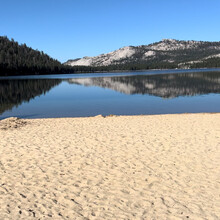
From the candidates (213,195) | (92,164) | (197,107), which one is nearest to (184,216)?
(213,195)

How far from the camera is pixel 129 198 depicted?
8797mm

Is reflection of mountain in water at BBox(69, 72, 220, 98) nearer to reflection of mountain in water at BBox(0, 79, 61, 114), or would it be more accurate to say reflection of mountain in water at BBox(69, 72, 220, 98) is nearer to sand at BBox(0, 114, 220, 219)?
reflection of mountain in water at BBox(0, 79, 61, 114)

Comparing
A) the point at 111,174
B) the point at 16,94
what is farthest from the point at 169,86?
the point at 111,174

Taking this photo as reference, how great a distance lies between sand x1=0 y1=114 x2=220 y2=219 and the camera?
8086 mm

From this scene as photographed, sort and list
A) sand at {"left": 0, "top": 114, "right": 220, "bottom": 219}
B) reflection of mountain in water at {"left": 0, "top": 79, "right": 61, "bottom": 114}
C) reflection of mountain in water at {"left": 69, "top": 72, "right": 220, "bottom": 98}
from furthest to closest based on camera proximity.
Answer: reflection of mountain in water at {"left": 69, "top": 72, "right": 220, "bottom": 98}, reflection of mountain in water at {"left": 0, "top": 79, "right": 61, "bottom": 114}, sand at {"left": 0, "top": 114, "right": 220, "bottom": 219}

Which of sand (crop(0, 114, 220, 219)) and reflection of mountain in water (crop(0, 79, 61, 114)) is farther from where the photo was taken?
reflection of mountain in water (crop(0, 79, 61, 114))

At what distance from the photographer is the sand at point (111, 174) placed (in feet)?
26.5

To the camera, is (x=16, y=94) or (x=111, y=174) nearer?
(x=111, y=174)

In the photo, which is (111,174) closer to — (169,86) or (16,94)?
(16,94)

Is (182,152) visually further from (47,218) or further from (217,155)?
(47,218)

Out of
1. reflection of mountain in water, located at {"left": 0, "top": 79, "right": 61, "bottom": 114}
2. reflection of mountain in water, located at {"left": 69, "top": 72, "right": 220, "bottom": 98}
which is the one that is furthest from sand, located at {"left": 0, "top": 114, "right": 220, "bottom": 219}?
reflection of mountain in water, located at {"left": 69, "top": 72, "right": 220, "bottom": 98}

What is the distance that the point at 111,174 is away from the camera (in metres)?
10.9

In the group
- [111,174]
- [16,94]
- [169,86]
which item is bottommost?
[111,174]

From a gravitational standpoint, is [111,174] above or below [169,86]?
below
